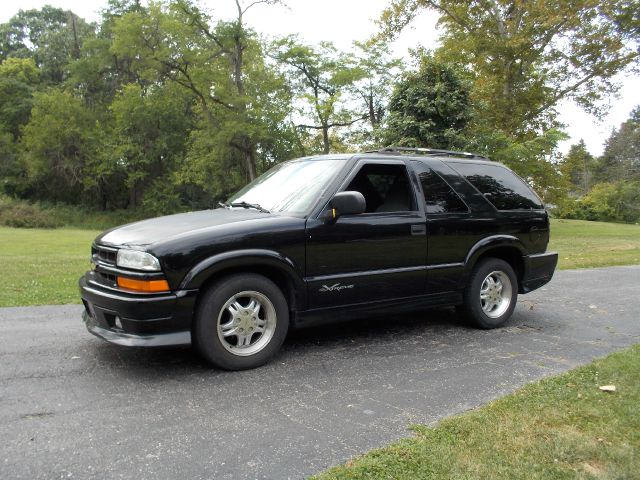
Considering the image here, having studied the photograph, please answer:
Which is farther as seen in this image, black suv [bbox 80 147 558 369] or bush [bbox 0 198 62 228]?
bush [bbox 0 198 62 228]

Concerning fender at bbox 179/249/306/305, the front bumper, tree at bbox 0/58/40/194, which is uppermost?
tree at bbox 0/58/40/194

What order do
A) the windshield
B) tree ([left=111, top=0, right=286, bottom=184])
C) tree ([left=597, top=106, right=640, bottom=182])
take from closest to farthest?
the windshield → tree ([left=111, top=0, right=286, bottom=184]) → tree ([left=597, top=106, right=640, bottom=182])

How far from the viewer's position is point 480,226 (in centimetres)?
587

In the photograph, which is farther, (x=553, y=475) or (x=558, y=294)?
(x=558, y=294)

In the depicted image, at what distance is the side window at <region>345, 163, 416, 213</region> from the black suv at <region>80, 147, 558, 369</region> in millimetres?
12

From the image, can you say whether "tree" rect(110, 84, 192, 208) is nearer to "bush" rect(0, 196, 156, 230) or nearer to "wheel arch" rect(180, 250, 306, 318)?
"bush" rect(0, 196, 156, 230)

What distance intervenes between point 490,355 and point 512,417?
1.60 m

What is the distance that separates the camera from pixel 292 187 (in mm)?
5238

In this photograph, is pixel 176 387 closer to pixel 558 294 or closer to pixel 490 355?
pixel 490 355

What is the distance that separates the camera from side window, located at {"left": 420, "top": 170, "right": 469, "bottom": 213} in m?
5.58

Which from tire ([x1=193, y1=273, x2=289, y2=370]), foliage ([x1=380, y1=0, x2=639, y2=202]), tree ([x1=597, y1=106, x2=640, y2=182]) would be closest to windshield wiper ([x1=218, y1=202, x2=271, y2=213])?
tire ([x1=193, y1=273, x2=289, y2=370])

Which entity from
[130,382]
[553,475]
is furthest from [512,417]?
[130,382]

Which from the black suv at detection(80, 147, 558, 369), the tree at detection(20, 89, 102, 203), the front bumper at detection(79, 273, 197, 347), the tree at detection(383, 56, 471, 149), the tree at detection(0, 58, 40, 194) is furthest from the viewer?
the tree at detection(0, 58, 40, 194)

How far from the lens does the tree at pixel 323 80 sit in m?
40.1
